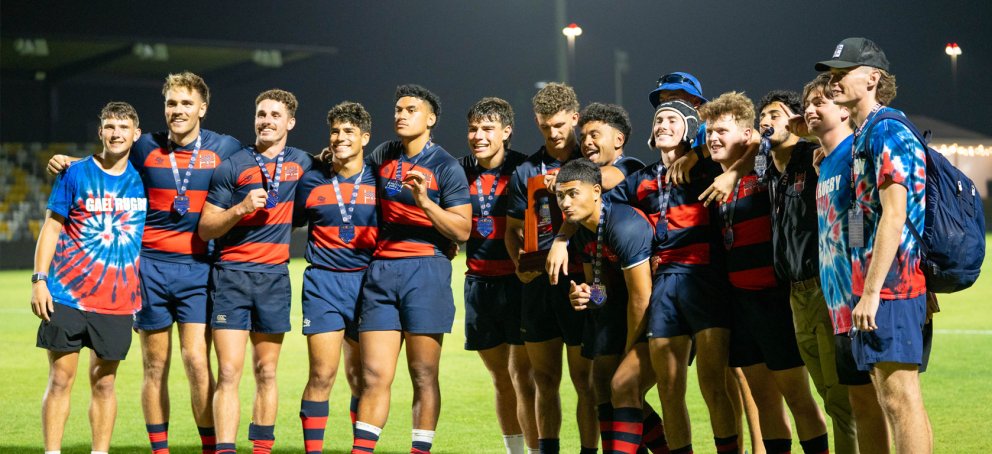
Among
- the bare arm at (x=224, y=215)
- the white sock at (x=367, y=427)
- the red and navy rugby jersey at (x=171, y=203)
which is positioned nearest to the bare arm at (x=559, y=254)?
the white sock at (x=367, y=427)

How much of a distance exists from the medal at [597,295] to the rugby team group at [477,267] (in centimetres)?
1

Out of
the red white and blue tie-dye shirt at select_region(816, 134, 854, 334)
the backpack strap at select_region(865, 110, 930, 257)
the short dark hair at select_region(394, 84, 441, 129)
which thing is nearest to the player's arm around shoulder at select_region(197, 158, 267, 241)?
the short dark hair at select_region(394, 84, 441, 129)

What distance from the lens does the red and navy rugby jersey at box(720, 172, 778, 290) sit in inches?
193

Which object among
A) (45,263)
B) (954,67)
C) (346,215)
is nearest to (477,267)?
(346,215)

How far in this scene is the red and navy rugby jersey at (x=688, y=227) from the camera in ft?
16.6

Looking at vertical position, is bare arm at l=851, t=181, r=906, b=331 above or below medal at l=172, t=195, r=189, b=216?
below

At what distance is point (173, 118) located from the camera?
5.83 metres

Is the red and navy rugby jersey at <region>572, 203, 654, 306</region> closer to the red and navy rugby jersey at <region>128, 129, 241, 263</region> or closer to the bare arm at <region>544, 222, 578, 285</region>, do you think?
the bare arm at <region>544, 222, 578, 285</region>

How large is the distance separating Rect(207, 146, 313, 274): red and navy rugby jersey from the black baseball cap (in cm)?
293

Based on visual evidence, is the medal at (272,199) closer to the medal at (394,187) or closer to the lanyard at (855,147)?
the medal at (394,187)

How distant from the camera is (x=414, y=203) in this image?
5.66 m

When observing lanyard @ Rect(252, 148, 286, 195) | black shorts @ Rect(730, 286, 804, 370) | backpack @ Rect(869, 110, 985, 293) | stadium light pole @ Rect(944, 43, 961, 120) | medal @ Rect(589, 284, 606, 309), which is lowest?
black shorts @ Rect(730, 286, 804, 370)

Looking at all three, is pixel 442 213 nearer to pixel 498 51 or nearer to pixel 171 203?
pixel 171 203

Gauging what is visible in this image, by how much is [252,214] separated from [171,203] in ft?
1.54
